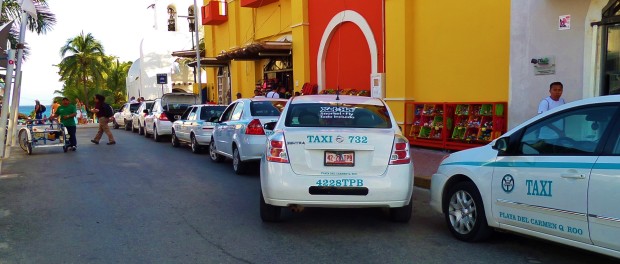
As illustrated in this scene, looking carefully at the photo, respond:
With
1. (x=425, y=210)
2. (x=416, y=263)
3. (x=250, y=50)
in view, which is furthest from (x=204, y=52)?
(x=416, y=263)

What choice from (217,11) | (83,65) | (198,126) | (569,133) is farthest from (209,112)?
(83,65)

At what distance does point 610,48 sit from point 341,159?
664cm

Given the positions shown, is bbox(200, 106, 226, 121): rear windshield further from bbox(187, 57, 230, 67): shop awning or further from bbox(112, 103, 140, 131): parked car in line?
bbox(187, 57, 230, 67): shop awning

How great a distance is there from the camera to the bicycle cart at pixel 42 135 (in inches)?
588

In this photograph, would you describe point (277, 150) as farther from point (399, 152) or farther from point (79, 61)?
point (79, 61)

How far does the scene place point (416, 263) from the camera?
4.89 meters

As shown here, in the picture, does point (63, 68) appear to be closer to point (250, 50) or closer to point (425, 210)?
point (250, 50)

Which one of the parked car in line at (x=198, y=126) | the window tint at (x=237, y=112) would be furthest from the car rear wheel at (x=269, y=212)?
the parked car in line at (x=198, y=126)

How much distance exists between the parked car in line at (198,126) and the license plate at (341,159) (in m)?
8.29

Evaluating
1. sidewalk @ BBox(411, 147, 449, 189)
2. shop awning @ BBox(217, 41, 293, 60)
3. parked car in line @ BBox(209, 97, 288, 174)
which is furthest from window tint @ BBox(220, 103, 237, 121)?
shop awning @ BBox(217, 41, 293, 60)

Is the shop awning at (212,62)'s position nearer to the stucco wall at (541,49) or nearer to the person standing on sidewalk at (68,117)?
the person standing on sidewalk at (68,117)

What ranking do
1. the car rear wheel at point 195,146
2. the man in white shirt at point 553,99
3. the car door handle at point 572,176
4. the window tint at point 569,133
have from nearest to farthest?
the car door handle at point 572,176, the window tint at point 569,133, the man in white shirt at point 553,99, the car rear wheel at point 195,146

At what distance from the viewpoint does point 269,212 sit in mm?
6316

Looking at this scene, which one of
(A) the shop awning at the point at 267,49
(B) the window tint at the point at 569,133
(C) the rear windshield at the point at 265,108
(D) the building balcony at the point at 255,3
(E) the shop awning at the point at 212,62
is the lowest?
(B) the window tint at the point at 569,133
